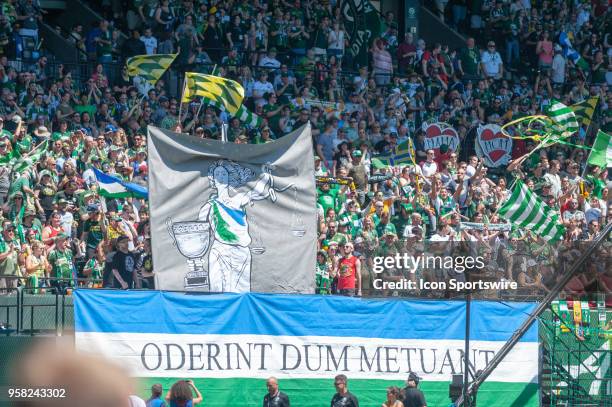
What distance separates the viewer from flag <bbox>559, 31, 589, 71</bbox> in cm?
2934

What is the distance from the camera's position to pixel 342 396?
13477 millimetres

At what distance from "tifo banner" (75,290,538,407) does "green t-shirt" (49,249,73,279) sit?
240 cm

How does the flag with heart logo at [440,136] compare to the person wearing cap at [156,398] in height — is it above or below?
above

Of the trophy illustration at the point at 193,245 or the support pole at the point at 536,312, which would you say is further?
the support pole at the point at 536,312

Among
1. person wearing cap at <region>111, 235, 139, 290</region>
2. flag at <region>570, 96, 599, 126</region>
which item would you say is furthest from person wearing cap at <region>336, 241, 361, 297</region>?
flag at <region>570, 96, 599, 126</region>

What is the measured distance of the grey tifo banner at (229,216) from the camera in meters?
13.8

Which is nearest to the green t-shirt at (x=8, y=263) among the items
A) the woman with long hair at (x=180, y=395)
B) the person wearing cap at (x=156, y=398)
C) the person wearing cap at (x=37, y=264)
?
the person wearing cap at (x=37, y=264)

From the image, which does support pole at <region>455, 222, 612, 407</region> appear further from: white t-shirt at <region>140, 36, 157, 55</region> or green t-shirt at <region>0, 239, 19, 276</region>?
white t-shirt at <region>140, 36, 157, 55</region>

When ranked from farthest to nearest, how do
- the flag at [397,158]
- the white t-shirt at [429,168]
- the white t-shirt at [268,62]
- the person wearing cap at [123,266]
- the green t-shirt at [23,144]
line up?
the white t-shirt at [268,62] < the flag at [397,158] < the white t-shirt at [429,168] < the green t-shirt at [23,144] < the person wearing cap at [123,266]

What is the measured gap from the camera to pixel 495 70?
27812 mm

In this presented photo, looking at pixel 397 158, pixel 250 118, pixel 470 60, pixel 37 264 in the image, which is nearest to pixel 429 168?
pixel 397 158

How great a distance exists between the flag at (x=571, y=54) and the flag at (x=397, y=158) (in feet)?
29.1

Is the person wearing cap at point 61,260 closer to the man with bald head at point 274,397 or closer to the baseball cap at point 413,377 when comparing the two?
the man with bald head at point 274,397

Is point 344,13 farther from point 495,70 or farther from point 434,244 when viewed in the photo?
point 434,244
